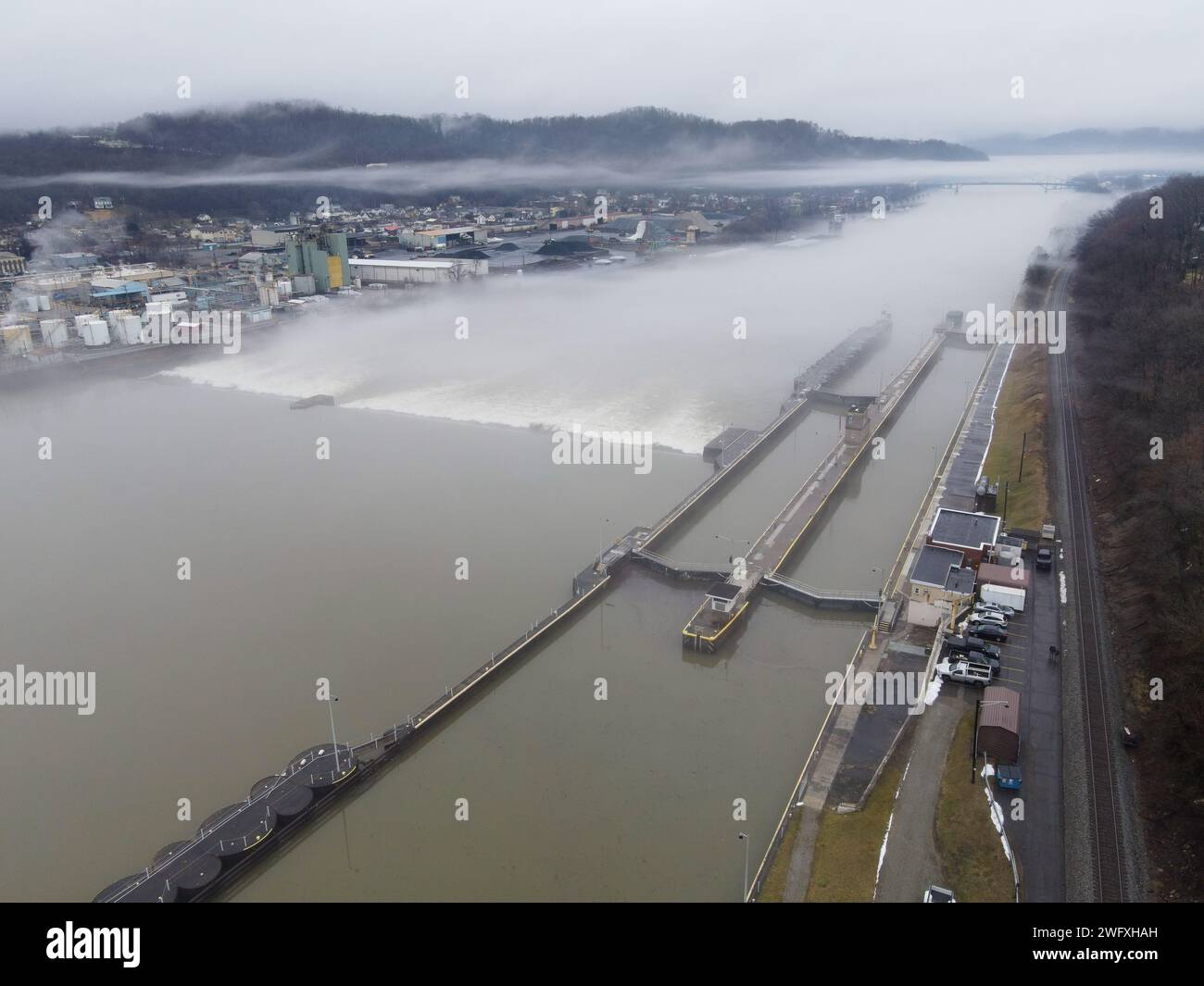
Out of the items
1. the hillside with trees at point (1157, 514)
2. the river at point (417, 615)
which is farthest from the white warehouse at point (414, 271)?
the hillside with trees at point (1157, 514)

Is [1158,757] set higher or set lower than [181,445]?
lower

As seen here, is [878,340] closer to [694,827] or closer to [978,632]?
[978,632]

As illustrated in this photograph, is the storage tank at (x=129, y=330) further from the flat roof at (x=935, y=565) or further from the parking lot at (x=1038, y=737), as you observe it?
the parking lot at (x=1038, y=737)

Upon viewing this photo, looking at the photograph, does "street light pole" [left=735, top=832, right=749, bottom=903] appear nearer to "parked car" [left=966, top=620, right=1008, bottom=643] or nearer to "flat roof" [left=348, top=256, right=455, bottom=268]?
"parked car" [left=966, top=620, right=1008, bottom=643]

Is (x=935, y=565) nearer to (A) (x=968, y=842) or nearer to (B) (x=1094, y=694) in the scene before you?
(B) (x=1094, y=694)

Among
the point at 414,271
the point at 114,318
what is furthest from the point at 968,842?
the point at 414,271

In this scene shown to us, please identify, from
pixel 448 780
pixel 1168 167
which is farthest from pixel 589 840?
pixel 1168 167

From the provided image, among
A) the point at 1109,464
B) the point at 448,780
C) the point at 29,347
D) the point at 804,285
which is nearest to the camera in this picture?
the point at 448,780
